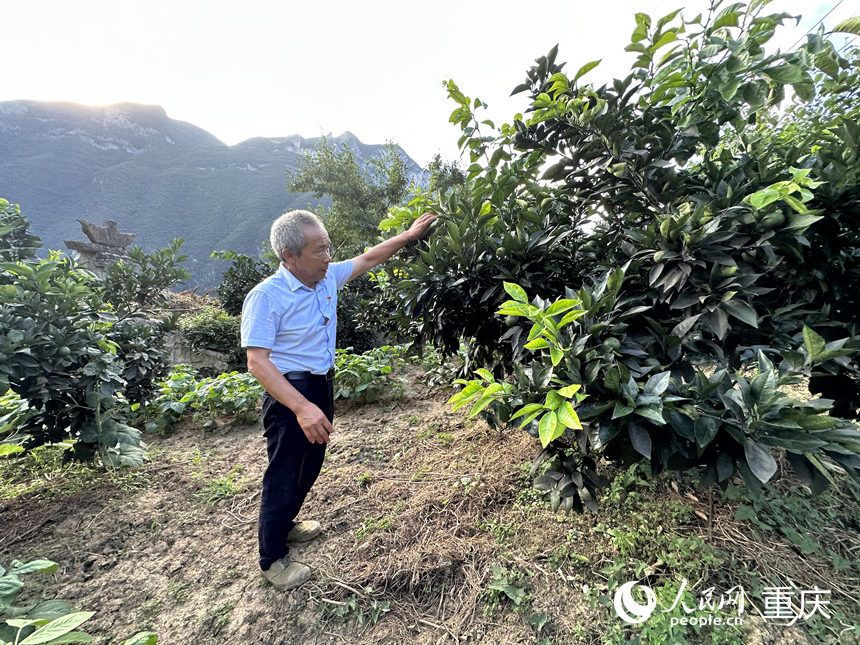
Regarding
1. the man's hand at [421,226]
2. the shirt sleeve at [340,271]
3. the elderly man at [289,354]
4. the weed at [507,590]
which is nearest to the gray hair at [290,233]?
the elderly man at [289,354]

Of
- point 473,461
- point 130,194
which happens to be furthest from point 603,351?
point 130,194

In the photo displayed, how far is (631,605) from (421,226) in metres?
2.14

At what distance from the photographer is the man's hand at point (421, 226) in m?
2.19

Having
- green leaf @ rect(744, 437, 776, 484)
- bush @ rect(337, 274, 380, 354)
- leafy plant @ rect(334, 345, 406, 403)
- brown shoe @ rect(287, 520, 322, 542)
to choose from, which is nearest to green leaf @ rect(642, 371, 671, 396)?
green leaf @ rect(744, 437, 776, 484)

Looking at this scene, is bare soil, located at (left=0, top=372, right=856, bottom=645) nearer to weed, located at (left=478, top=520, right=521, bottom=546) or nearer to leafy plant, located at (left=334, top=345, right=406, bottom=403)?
weed, located at (left=478, top=520, right=521, bottom=546)

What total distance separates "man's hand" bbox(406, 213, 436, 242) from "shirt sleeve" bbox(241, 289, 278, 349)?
0.94 meters

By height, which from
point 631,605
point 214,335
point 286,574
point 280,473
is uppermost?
point 214,335

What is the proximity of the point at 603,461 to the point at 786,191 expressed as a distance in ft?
5.85

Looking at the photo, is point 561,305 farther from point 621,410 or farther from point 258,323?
point 258,323

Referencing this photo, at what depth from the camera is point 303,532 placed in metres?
2.12

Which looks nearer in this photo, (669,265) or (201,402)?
(669,265)

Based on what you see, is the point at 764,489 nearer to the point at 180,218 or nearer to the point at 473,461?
the point at 473,461

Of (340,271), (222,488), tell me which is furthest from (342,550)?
(340,271)

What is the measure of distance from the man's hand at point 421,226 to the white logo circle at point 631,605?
2051 mm
